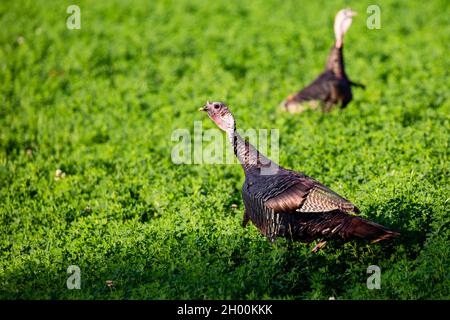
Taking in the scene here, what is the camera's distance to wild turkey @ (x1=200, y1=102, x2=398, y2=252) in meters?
5.67

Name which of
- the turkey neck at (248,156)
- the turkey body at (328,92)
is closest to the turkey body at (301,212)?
the turkey neck at (248,156)

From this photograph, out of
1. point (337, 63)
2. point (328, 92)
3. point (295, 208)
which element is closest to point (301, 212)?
point (295, 208)

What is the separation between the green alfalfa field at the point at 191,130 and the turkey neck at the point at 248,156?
592 millimetres

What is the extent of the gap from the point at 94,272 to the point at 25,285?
1.91 feet

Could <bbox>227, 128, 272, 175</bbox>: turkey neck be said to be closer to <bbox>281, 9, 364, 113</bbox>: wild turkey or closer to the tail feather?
the tail feather

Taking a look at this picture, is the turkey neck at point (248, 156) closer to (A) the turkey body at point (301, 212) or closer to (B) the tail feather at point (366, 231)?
(A) the turkey body at point (301, 212)

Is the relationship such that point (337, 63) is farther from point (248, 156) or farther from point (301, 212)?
point (301, 212)

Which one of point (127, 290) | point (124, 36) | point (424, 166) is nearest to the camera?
point (127, 290)

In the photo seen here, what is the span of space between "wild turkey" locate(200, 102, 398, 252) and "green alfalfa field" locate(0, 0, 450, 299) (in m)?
0.18

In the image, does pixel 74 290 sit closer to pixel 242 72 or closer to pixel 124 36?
pixel 242 72

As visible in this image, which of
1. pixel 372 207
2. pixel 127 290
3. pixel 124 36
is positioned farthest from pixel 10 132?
pixel 372 207

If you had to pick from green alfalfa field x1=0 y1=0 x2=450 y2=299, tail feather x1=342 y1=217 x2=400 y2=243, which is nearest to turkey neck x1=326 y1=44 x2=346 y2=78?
green alfalfa field x1=0 y1=0 x2=450 y2=299

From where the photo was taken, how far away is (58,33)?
1273 cm

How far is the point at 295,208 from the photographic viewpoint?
5.79 metres
